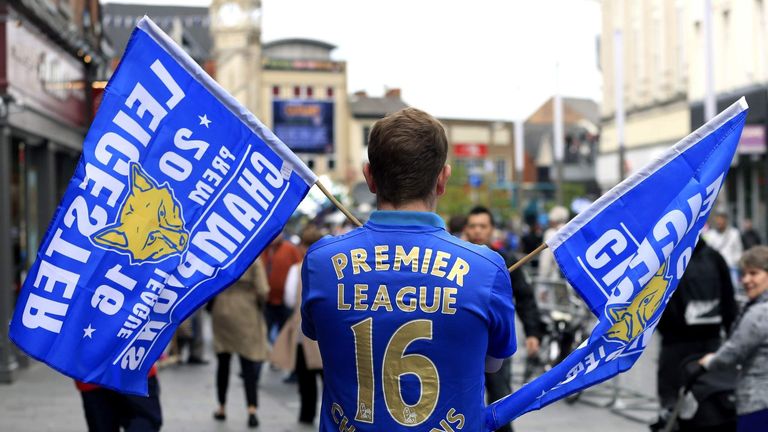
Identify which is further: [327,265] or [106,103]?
[106,103]

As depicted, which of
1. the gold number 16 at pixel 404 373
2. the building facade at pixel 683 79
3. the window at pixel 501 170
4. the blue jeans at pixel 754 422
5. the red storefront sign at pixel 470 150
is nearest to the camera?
the gold number 16 at pixel 404 373

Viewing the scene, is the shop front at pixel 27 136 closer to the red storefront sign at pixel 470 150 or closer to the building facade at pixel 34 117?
the building facade at pixel 34 117

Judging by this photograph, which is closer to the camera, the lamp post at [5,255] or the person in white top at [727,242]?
the lamp post at [5,255]

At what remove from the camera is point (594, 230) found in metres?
4.38

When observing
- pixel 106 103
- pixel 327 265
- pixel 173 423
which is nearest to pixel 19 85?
pixel 173 423

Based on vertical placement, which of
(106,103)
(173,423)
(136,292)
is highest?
(106,103)

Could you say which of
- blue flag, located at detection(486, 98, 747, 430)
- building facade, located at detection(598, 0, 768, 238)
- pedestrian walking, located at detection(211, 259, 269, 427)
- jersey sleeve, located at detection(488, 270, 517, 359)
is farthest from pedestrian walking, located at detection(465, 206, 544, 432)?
building facade, located at detection(598, 0, 768, 238)

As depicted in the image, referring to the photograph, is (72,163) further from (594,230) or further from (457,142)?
(457,142)

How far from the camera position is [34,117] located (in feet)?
55.3

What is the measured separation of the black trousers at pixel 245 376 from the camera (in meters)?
11.9

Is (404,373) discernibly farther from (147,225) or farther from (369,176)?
(147,225)

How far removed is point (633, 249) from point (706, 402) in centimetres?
383

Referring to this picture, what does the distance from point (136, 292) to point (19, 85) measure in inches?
471

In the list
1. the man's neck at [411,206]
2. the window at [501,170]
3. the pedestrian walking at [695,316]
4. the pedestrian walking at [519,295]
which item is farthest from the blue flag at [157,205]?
the window at [501,170]
